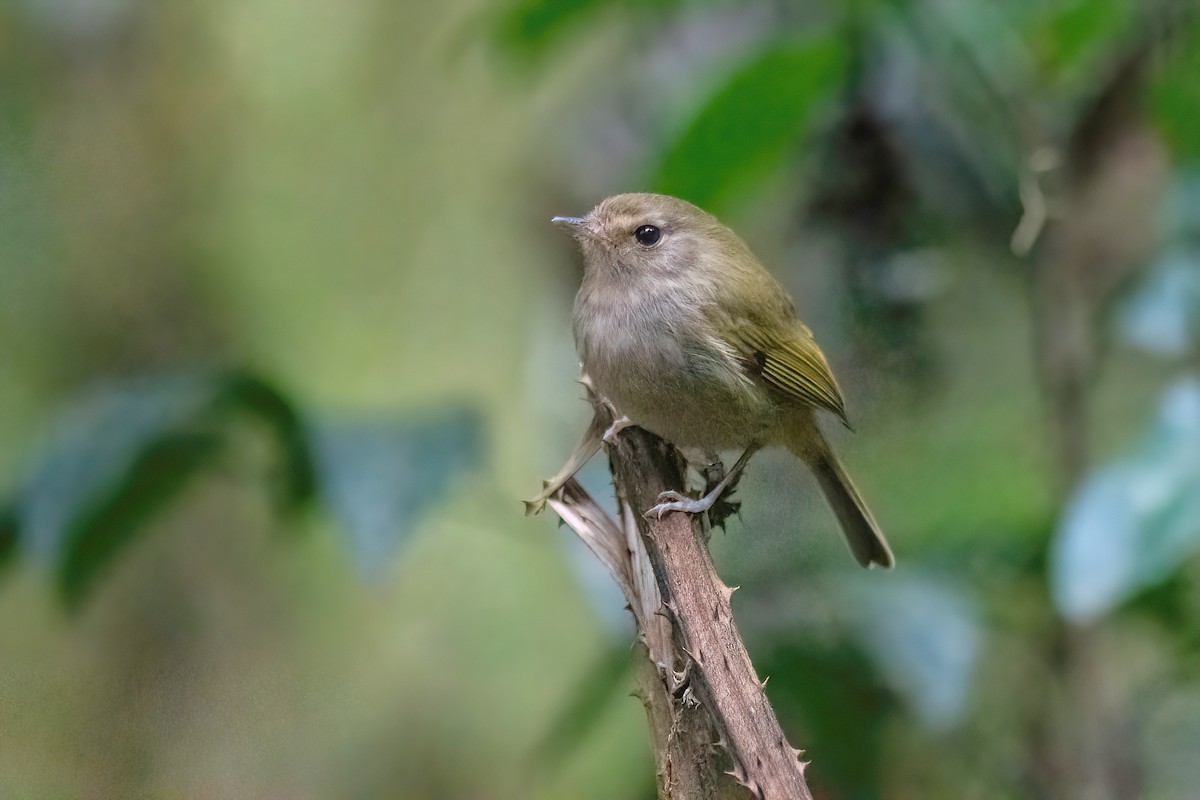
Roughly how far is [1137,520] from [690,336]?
3.47 feet

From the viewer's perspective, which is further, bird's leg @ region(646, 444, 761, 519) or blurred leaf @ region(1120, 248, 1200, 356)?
blurred leaf @ region(1120, 248, 1200, 356)

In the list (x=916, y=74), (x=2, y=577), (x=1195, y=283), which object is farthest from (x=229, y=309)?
(x=1195, y=283)

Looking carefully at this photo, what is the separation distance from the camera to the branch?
4.97ft

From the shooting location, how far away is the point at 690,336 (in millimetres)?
2455

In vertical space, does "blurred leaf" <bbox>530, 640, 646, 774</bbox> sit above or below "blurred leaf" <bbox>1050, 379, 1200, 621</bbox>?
above

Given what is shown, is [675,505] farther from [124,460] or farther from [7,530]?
[7,530]

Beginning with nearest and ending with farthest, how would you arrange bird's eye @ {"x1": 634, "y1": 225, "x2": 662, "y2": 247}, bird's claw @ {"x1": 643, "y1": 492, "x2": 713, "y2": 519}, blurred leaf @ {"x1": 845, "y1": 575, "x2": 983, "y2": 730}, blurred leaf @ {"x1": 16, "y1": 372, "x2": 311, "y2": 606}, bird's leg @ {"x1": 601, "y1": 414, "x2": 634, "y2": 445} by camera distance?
bird's claw @ {"x1": 643, "y1": 492, "x2": 713, "y2": 519} < bird's leg @ {"x1": 601, "y1": 414, "x2": 634, "y2": 445} < blurred leaf @ {"x1": 16, "y1": 372, "x2": 311, "y2": 606} < bird's eye @ {"x1": 634, "y1": 225, "x2": 662, "y2": 247} < blurred leaf @ {"x1": 845, "y1": 575, "x2": 983, "y2": 730}

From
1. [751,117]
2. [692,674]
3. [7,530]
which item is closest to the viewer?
[692,674]

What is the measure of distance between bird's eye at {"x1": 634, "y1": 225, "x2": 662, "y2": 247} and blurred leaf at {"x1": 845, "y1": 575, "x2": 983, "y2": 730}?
3.98 feet

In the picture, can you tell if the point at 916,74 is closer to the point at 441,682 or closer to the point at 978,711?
the point at 978,711

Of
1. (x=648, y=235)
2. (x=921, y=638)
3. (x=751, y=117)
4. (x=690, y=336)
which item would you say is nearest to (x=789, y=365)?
(x=690, y=336)

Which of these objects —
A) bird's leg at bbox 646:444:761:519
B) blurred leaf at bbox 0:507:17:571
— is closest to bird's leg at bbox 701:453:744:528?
bird's leg at bbox 646:444:761:519

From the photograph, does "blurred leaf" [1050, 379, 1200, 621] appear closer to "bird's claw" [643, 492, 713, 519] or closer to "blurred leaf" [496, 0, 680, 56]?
"bird's claw" [643, 492, 713, 519]

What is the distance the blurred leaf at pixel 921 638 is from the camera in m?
2.88
